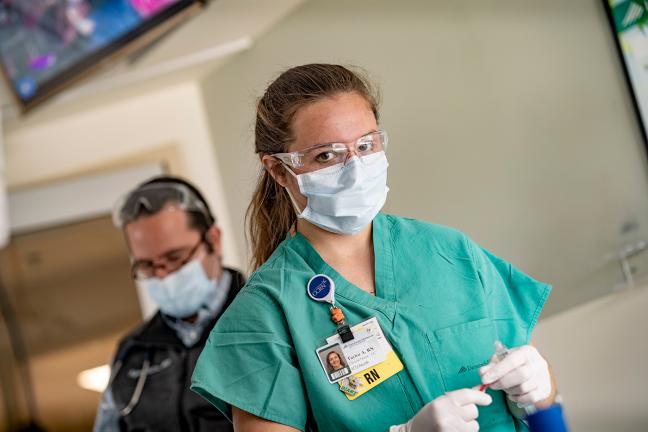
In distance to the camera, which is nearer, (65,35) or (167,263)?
(167,263)

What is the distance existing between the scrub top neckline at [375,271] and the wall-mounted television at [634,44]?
925 mm

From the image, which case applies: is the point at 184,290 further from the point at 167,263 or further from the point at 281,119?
the point at 281,119

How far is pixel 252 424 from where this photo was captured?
1.37 metres

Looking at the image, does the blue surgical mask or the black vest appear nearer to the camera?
the black vest

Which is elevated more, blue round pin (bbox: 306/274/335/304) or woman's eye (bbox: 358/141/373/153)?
woman's eye (bbox: 358/141/373/153)

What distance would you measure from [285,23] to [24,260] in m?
2.06

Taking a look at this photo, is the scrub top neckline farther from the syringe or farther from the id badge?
the syringe

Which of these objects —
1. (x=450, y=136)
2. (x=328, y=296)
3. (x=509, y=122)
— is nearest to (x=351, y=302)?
(x=328, y=296)

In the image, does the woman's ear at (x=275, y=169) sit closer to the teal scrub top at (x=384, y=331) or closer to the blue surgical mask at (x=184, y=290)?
the teal scrub top at (x=384, y=331)

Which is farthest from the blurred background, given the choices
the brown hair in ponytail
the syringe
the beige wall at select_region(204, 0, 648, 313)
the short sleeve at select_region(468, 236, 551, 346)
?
the syringe

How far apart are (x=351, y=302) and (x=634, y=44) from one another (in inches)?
44.1

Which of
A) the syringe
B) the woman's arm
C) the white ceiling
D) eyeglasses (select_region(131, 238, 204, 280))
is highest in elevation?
the white ceiling

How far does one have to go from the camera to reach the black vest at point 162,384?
83.8 inches

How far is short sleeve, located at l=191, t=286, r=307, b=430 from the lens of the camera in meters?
1.35
